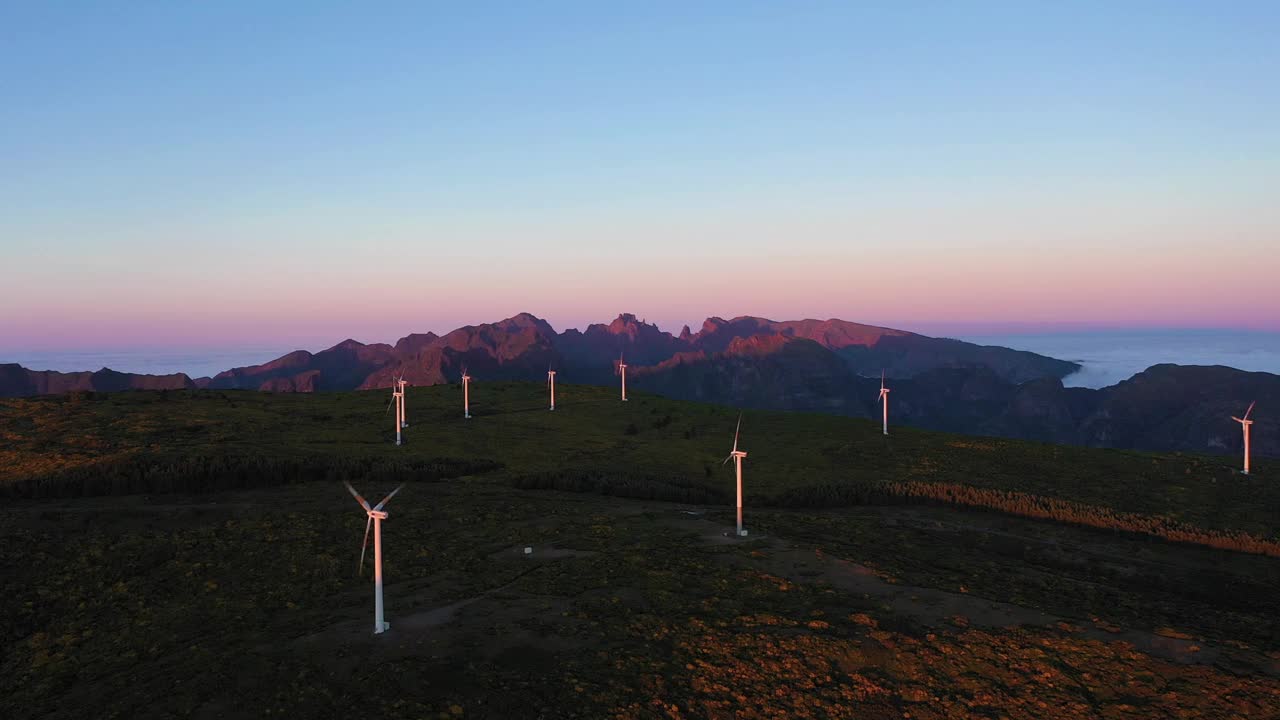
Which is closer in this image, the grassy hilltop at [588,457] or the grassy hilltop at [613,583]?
the grassy hilltop at [613,583]

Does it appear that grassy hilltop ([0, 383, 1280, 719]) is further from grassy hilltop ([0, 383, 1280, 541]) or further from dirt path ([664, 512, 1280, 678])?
grassy hilltop ([0, 383, 1280, 541])

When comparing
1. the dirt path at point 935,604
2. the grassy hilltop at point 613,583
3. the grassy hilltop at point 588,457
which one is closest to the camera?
→ the grassy hilltop at point 613,583

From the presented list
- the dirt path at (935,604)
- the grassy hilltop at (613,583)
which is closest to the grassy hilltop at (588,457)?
the grassy hilltop at (613,583)

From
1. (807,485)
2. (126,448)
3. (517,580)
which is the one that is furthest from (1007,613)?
(126,448)

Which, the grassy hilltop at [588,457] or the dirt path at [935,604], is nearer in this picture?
the dirt path at [935,604]

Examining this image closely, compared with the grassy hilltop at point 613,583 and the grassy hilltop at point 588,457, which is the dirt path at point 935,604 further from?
the grassy hilltop at point 588,457

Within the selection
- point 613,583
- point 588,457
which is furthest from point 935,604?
point 588,457

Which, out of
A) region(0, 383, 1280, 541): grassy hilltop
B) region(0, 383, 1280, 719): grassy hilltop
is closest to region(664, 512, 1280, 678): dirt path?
region(0, 383, 1280, 719): grassy hilltop

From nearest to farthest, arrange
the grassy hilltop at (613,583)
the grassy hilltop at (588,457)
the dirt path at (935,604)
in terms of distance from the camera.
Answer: the grassy hilltop at (613,583) → the dirt path at (935,604) → the grassy hilltop at (588,457)
